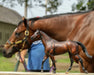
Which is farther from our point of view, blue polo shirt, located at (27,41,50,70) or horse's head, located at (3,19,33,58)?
blue polo shirt, located at (27,41,50,70)

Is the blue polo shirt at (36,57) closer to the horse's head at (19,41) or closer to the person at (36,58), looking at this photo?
the person at (36,58)

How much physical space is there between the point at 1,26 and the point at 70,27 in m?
21.6

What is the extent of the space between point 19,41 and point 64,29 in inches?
27.8

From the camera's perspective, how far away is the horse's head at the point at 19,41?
2316 mm

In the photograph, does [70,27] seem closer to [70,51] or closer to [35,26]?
[35,26]

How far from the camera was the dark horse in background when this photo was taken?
2.34 m

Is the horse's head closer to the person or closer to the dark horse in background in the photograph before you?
the dark horse in background

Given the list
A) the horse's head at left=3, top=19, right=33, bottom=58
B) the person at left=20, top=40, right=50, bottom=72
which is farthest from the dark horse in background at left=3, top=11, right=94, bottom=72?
the person at left=20, top=40, right=50, bottom=72

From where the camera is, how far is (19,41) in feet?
7.73

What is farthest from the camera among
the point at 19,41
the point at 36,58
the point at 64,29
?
the point at 36,58

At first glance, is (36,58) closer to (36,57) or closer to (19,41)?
(36,57)

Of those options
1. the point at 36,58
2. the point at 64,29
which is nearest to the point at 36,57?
the point at 36,58

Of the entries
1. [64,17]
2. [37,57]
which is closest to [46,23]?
[64,17]

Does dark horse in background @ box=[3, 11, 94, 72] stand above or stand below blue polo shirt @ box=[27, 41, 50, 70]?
above
